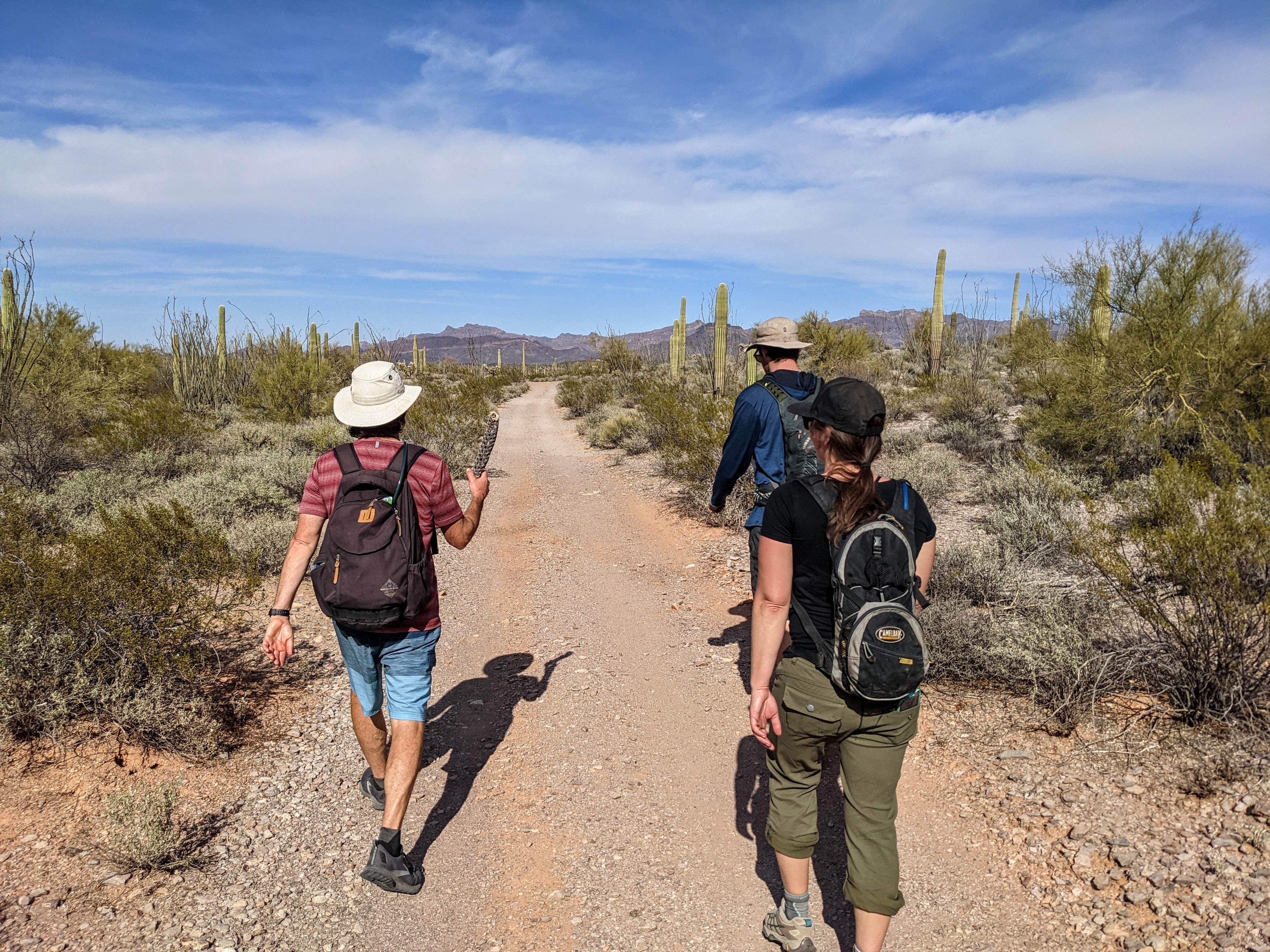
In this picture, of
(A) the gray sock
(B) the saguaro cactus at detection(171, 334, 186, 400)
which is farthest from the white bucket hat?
(B) the saguaro cactus at detection(171, 334, 186, 400)

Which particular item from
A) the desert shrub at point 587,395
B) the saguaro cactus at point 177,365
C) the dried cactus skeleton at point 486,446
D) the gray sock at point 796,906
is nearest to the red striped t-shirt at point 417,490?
the dried cactus skeleton at point 486,446

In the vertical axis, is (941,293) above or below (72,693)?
above

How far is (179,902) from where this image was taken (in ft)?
8.61

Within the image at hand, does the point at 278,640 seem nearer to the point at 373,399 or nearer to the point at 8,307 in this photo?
the point at 373,399

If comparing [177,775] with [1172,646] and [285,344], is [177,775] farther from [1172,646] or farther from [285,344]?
[285,344]

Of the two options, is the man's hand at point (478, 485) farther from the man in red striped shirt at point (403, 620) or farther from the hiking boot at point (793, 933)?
the hiking boot at point (793, 933)

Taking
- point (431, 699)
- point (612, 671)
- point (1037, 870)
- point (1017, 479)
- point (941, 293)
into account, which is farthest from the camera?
point (941, 293)

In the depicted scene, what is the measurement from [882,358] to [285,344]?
18865 mm

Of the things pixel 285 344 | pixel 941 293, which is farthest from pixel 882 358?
pixel 285 344

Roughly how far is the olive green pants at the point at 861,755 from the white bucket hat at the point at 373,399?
1646mm

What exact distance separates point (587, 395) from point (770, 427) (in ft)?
62.0

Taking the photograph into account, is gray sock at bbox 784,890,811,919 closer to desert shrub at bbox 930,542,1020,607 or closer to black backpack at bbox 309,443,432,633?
black backpack at bbox 309,443,432,633

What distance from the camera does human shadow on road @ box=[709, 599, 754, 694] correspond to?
186 inches

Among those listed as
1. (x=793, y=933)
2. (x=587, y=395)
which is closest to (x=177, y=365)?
(x=587, y=395)
